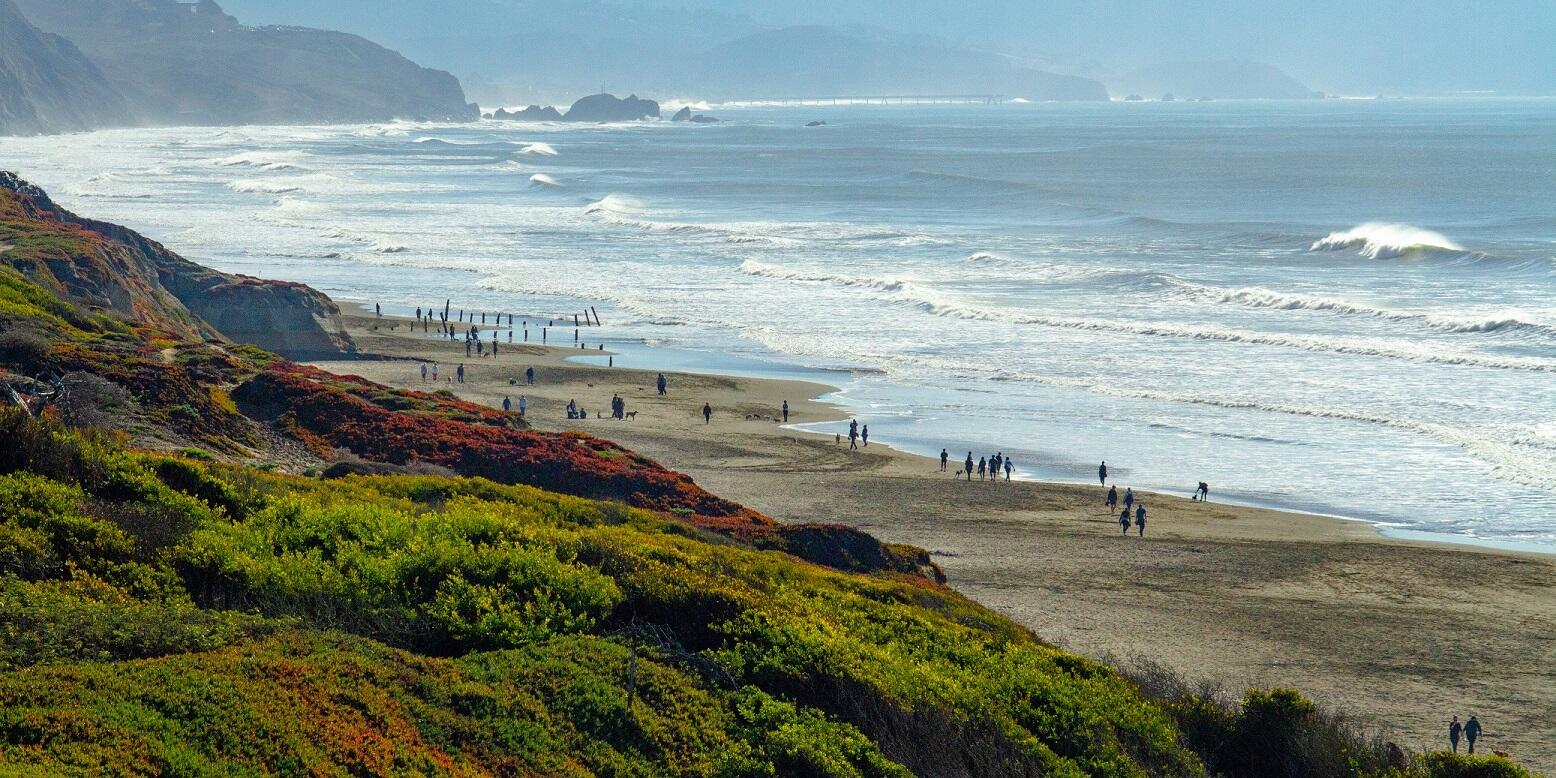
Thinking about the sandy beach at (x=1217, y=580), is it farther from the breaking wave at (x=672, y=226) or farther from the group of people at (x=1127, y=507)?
the breaking wave at (x=672, y=226)

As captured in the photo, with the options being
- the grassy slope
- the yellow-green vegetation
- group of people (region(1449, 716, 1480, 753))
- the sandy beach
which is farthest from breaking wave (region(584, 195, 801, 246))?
the yellow-green vegetation

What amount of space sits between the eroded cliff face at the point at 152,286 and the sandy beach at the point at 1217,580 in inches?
483

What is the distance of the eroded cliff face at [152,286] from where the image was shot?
3528cm

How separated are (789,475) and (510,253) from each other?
4819cm

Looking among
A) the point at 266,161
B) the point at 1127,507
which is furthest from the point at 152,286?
the point at 266,161

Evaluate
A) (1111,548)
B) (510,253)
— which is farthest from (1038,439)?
(510,253)

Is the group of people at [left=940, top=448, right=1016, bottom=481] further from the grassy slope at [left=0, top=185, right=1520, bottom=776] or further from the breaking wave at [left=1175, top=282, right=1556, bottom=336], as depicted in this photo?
the breaking wave at [left=1175, top=282, right=1556, bottom=336]

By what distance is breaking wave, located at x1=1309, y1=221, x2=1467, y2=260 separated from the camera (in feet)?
231

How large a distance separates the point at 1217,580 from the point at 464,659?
1581cm

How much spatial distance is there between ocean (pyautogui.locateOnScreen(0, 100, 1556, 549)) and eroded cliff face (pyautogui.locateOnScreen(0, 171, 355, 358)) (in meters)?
9.07

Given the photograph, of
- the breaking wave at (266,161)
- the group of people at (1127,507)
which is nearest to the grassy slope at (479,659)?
the group of people at (1127,507)

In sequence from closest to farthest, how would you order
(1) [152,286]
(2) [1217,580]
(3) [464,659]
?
1. (3) [464,659]
2. (2) [1217,580]
3. (1) [152,286]

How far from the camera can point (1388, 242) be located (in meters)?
73.9

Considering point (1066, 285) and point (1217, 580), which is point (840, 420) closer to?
point (1217, 580)
